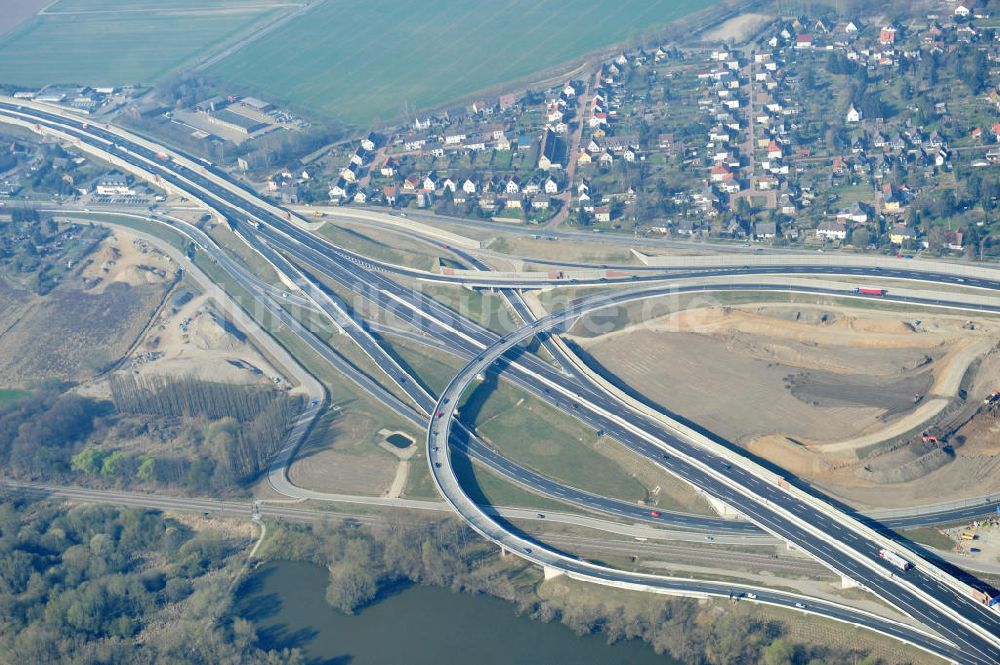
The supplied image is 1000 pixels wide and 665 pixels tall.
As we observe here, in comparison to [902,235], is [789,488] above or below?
below

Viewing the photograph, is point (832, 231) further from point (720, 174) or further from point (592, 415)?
point (592, 415)

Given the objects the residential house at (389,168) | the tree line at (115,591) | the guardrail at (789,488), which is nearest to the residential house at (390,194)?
the residential house at (389,168)

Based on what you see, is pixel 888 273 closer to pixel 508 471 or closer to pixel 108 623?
pixel 508 471

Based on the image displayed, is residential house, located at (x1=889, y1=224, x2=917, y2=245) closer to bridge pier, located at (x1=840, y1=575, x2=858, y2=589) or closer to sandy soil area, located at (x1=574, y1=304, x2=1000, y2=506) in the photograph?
sandy soil area, located at (x1=574, y1=304, x2=1000, y2=506)

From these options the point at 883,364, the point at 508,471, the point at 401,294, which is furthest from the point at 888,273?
the point at 401,294

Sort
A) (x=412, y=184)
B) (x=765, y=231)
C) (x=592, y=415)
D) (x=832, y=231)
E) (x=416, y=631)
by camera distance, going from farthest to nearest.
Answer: (x=412, y=184)
(x=765, y=231)
(x=832, y=231)
(x=592, y=415)
(x=416, y=631)

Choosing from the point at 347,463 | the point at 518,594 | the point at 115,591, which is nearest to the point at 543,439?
the point at 347,463
